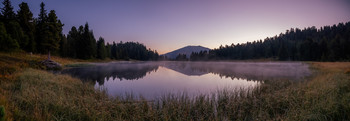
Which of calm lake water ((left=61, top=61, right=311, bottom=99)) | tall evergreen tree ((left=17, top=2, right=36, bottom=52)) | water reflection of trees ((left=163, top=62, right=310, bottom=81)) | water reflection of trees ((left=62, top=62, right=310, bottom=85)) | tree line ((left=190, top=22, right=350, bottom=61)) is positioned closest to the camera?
calm lake water ((left=61, top=61, right=311, bottom=99))

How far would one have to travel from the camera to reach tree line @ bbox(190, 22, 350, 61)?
6525 centimetres

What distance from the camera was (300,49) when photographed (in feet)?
269

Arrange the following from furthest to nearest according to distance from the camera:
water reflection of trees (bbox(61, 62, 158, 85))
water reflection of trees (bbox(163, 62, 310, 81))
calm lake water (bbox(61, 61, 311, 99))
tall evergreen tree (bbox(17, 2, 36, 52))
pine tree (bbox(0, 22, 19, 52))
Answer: tall evergreen tree (bbox(17, 2, 36, 52)) < pine tree (bbox(0, 22, 19, 52)) < water reflection of trees (bbox(163, 62, 310, 81)) < water reflection of trees (bbox(61, 62, 158, 85)) < calm lake water (bbox(61, 61, 311, 99))

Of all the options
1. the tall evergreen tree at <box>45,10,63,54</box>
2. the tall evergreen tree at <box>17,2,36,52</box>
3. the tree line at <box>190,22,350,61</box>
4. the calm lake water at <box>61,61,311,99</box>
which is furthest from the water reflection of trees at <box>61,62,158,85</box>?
the tree line at <box>190,22,350,61</box>

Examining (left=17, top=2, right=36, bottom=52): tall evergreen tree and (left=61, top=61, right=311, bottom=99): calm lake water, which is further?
(left=17, top=2, right=36, bottom=52): tall evergreen tree

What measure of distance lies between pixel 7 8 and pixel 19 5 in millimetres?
2494

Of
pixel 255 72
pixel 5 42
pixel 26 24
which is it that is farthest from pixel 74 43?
pixel 255 72

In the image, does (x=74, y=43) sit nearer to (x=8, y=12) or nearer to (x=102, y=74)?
(x=8, y=12)

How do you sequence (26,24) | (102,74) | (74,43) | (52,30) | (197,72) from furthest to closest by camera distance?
(74,43) → (26,24) → (52,30) → (197,72) → (102,74)

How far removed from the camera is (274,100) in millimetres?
7230

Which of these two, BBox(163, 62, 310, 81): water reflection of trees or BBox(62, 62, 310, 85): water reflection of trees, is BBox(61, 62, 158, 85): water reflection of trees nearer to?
BBox(62, 62, 310, 85): water reflection of trees

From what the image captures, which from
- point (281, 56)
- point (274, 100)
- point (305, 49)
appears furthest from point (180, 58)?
point (274, 100)

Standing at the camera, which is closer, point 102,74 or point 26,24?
point 102,74

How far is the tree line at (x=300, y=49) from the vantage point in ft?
214
